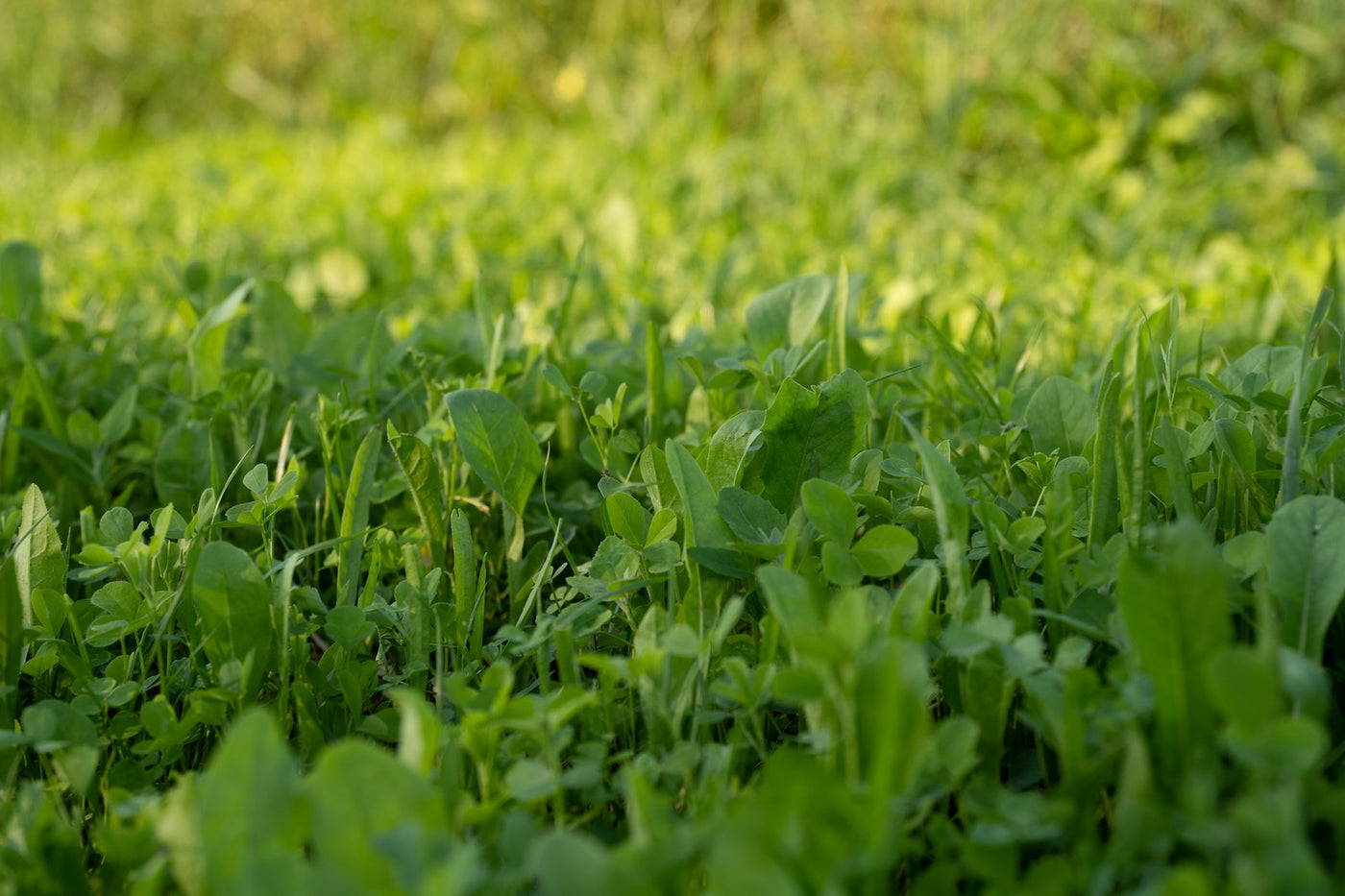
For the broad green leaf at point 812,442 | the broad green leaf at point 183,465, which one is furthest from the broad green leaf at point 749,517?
the broad green leaf at point 183,465

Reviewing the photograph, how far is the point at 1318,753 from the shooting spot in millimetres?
735

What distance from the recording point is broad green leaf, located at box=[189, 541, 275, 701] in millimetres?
1109

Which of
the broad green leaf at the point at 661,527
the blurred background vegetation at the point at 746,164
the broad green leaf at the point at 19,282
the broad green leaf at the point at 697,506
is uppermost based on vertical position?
the broad green leaf at the point at 19,282

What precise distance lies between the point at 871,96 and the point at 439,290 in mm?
3016

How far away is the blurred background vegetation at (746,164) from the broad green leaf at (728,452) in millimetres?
805

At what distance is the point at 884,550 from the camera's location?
111 cm

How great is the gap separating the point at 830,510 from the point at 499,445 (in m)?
0.44

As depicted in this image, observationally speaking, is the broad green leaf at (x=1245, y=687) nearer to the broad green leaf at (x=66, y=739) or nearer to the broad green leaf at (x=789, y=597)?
the broad green leaf at (x=789, y=597)

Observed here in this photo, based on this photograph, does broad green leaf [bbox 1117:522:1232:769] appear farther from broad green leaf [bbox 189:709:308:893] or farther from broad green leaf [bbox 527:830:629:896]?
broad green leaf [bbox 189:709:308:893]

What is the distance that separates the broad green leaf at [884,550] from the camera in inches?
43.5

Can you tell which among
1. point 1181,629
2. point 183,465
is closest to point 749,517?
point 1181,629

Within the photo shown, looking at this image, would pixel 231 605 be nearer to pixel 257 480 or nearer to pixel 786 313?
pixel 257 480

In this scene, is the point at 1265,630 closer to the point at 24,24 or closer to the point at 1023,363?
the point at 1023,363

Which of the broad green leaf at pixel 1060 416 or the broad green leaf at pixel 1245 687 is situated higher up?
the broad green leaf at pixel 1245 687
